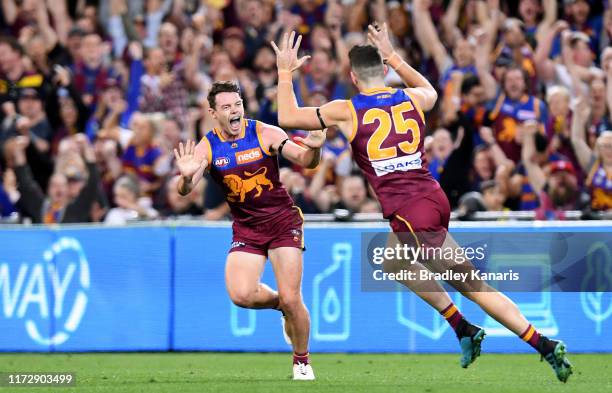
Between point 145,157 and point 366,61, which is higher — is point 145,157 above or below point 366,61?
above

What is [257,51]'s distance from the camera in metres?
18.7

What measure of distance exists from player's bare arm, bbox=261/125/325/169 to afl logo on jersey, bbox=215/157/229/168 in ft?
1.16

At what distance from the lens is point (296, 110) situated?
1005cm

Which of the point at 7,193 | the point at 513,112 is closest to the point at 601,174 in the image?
the point at 513,112

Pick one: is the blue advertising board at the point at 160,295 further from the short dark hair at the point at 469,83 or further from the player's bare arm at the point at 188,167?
the player's bare arm at the point at 188,167

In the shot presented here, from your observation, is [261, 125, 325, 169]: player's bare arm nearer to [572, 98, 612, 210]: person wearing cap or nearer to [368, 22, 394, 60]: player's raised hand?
[368, 22, 394, 60]: player's raised hand

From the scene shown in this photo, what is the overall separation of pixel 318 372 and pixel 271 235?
149 centimetres

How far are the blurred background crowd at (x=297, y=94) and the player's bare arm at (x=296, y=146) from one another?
3.66 metres

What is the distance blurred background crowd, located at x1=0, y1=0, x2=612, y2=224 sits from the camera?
1546cm

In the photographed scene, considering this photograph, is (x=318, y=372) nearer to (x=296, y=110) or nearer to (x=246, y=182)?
(x=246, y=182)

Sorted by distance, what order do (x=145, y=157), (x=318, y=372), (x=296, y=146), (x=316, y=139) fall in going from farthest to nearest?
(x=145, y=157) < (x=318, y=372) < (x=296, y=146) < (x=316, y=139)

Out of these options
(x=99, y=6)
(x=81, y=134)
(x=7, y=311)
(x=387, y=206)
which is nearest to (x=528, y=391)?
(x=387, y=206)

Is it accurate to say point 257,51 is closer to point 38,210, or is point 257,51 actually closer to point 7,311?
point 38,210

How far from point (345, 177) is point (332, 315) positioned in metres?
2.29
